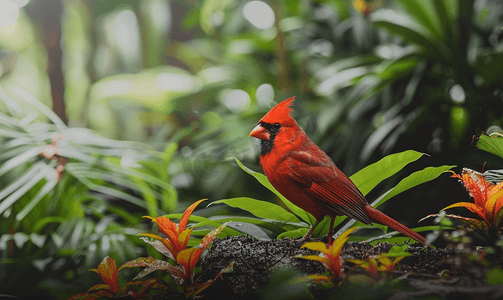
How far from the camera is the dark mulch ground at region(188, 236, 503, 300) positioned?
16.5 inches

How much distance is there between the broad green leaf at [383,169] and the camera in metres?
0.63

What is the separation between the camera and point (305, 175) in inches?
24.3

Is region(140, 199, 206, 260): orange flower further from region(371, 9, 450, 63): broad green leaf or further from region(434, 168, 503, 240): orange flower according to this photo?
region(371, 9, 450, 63): broad green leaf

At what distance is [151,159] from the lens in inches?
54.5

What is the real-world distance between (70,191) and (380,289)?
1.25 meters

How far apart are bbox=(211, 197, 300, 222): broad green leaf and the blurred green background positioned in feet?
1.38

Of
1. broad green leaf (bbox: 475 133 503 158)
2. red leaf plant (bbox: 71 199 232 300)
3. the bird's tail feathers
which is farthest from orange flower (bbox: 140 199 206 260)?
broad green leaf (bbox: 475 133 503 158)

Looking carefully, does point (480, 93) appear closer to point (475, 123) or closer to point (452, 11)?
point (475, 123)

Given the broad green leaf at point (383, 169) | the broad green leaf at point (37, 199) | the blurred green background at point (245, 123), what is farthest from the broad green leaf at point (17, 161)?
the broad green leaf at point (383, 169)

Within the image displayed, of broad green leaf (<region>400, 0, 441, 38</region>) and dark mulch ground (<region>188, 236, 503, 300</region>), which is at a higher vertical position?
broad green leaf (<region>400, 0, 441, 38</region>)

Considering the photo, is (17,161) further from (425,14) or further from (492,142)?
(425,14)

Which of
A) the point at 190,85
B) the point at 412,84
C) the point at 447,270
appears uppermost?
the point at 190,85

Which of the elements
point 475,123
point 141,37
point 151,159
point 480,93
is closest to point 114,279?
point 151,159

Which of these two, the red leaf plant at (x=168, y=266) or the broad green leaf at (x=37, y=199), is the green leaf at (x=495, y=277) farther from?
the broad green leaf at (x=37, y=199)
